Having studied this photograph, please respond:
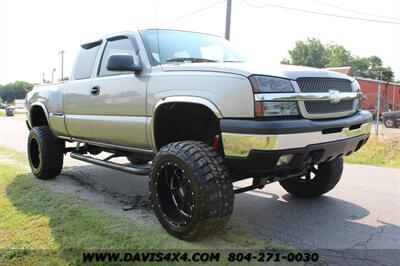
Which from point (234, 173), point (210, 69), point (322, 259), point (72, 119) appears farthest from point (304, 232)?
point (72, 119)

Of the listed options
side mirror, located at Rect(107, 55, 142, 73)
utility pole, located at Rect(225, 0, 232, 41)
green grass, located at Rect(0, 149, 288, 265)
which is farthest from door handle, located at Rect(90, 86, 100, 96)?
utility pole, located at Rect(225, 0, 232, 41)

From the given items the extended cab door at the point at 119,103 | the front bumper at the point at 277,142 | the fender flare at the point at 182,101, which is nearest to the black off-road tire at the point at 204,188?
the front bumper at the point at 277,142

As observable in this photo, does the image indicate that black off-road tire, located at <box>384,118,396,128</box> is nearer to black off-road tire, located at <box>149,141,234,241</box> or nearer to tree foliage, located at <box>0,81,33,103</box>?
black off-road tire, located at <box>149,141,234,241</box>

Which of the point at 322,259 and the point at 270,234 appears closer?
the point at 322,259

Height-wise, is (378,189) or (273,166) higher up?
(273,166)

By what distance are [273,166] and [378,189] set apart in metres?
2.94

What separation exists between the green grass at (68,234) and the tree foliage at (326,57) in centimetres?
9245

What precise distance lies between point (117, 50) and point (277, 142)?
2.57 meters

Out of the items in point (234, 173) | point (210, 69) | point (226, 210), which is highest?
point (210, 69)

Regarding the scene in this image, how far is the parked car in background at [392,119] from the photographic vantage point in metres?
22.7

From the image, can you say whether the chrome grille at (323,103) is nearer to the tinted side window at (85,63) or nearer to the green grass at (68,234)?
the green grass at (68,234)

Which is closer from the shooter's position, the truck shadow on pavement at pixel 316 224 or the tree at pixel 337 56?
the truck shadow on pavement at pixel 316 224

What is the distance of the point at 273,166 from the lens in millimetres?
3199

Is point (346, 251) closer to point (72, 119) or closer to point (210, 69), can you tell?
point (210, 69)
